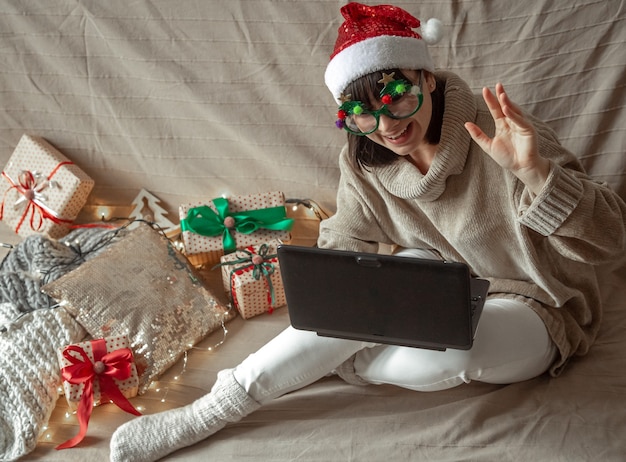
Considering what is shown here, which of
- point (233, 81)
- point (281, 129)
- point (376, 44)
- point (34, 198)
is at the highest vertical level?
point (376, 44)

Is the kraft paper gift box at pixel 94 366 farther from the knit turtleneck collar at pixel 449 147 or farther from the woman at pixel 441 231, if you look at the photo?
the knit turtleneck collar at pixel 449 147

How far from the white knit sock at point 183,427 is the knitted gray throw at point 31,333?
173 millimetres

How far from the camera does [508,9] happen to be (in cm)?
158

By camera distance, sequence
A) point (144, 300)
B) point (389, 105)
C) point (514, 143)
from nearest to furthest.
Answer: point (514, 143) < point (389, 105) < point (144, 300)

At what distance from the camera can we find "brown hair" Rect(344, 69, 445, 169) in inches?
48.7

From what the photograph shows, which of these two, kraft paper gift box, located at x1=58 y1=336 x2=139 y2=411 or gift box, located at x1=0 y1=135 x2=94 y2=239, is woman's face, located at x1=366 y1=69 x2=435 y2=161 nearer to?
kraft paper gift box, located at x1=58 y1=336 x2=139 y2=411

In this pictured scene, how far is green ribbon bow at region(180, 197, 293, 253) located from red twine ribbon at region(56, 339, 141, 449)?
1.25 ft

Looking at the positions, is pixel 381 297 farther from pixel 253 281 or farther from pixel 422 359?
pixel 253 281

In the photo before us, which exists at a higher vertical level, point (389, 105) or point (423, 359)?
point (389, 105)

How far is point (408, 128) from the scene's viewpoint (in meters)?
1.30

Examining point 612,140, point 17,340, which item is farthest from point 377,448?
point 612,140

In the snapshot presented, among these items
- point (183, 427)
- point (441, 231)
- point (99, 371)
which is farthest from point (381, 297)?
point (99, 371)

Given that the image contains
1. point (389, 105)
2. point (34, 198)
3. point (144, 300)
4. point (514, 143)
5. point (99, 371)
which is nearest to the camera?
point (514, 143)

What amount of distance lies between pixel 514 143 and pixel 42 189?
1.20m
